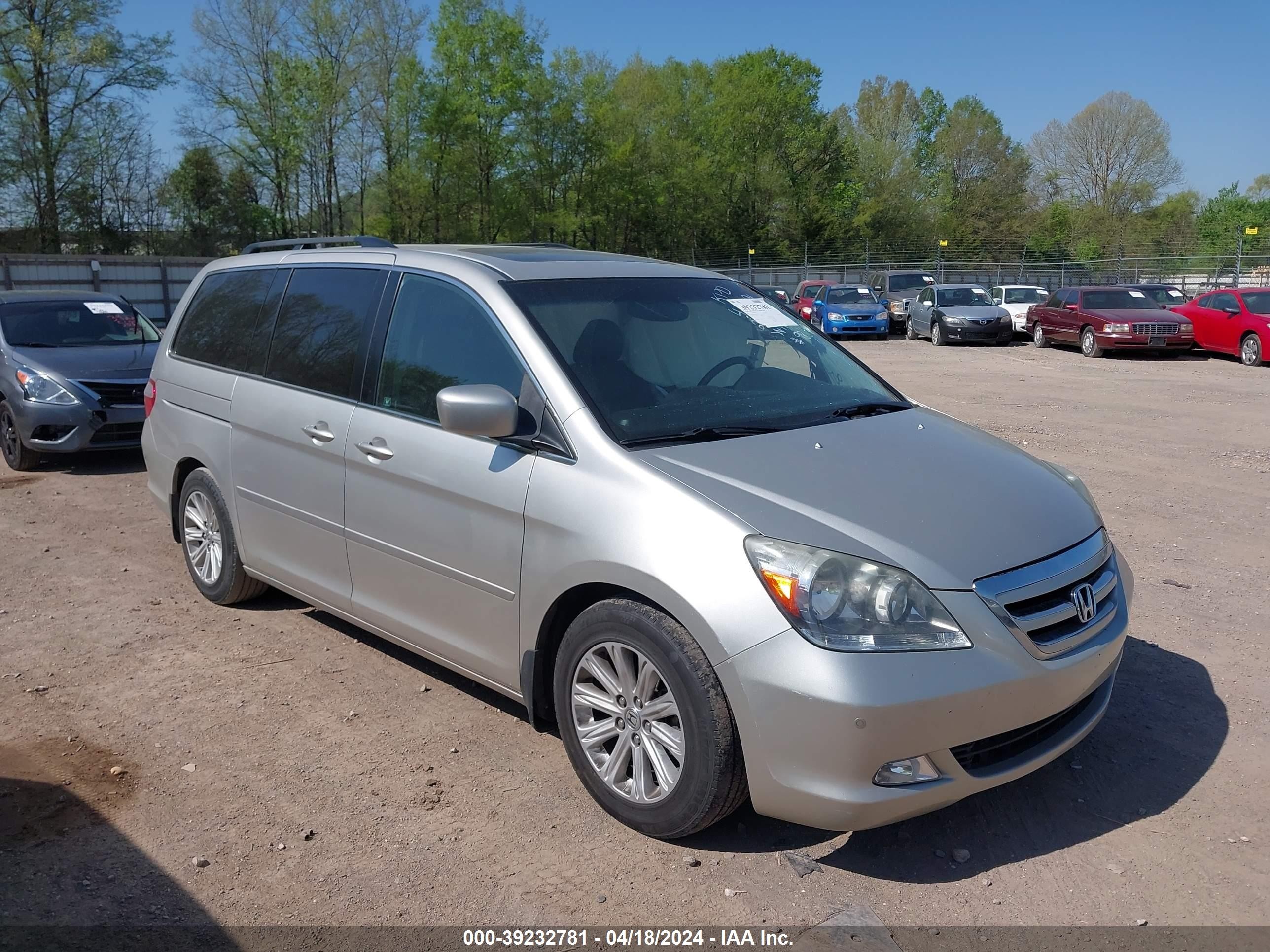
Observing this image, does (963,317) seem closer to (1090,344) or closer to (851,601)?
(1090,344)

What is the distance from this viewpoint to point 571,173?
58.7 meters

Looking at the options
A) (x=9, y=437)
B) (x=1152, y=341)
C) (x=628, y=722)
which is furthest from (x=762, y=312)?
(x=1152, y=341)

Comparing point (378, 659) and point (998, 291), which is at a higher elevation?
point (998, 291)

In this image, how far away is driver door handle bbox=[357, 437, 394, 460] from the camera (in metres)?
4.16

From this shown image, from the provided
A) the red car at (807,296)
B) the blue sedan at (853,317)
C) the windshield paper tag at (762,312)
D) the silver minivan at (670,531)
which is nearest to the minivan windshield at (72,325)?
the silver minivan at (670,531)

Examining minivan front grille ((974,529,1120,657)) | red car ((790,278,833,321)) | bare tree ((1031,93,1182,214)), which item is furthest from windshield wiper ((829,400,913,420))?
bare tree ((1031,93,1182,214))

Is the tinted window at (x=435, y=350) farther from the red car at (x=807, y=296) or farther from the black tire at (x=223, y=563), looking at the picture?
the red car at (x=807, y=296)

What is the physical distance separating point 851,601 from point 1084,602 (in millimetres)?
925

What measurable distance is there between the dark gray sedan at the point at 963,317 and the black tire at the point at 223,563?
23.5 m

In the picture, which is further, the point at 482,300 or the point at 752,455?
the point at 482,300

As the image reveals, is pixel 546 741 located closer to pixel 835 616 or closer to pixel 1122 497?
pixel 835 616

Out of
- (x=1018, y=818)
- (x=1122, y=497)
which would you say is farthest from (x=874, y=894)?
(x=1122, y=497)

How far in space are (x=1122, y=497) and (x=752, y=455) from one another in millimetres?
5875

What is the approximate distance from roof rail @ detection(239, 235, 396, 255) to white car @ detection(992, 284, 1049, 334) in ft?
82.6
